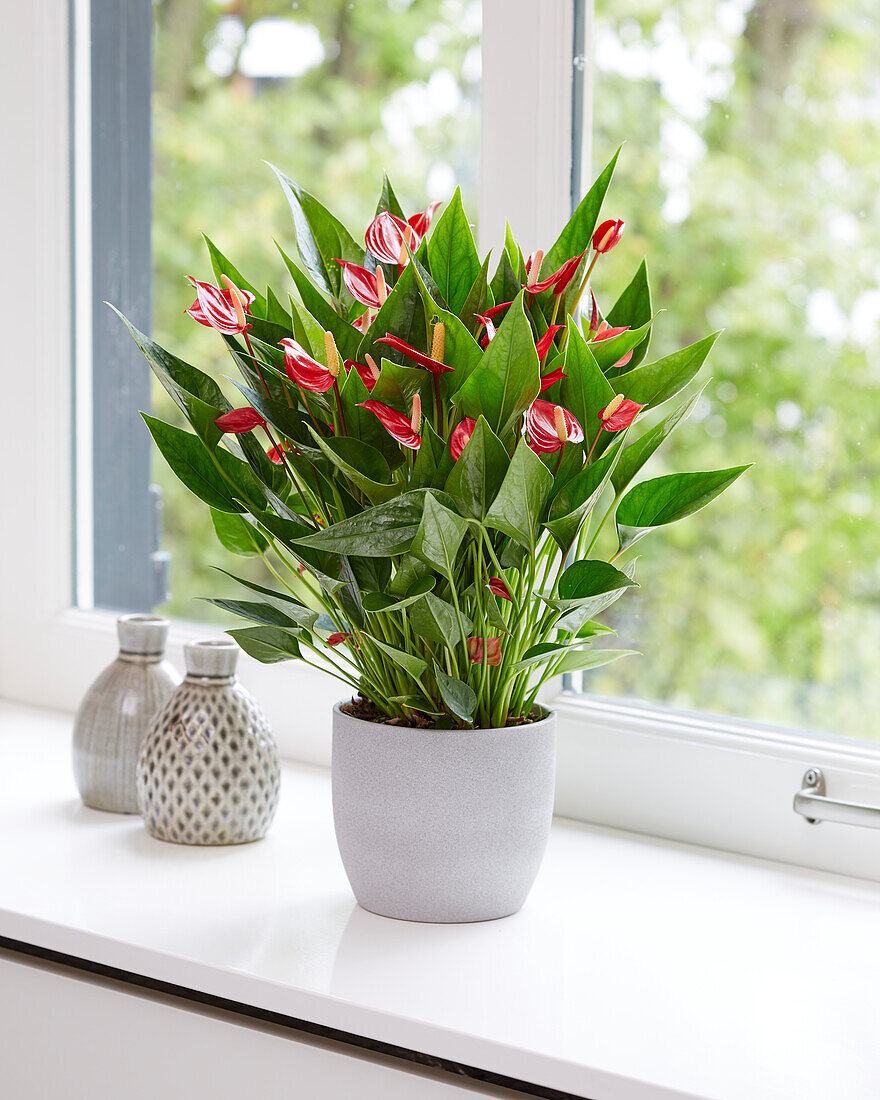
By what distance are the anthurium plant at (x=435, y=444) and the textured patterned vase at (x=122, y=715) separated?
0.27m

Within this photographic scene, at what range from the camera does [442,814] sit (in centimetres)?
75

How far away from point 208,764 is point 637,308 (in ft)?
1.60

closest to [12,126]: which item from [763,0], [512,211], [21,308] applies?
[21,308]

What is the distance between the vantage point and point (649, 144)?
3.46 feet

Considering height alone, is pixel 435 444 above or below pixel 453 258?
below

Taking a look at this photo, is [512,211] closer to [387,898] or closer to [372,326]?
[372,326]

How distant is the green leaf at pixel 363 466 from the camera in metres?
0.69

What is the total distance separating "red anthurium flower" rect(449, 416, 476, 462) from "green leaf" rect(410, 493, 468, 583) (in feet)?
0.13

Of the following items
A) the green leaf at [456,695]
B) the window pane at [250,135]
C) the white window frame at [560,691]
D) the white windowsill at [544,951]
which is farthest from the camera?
the window pane at [250,135]

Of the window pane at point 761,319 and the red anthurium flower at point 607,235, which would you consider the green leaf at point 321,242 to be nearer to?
the red anthurium flower at point 607,235

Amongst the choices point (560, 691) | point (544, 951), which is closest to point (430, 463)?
point (544, 951)

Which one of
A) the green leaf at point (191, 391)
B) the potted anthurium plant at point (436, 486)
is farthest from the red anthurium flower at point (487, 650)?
the green leaf at point (191, 391)

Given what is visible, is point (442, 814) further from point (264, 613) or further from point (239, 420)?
point (239, 420)

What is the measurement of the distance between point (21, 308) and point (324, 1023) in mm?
994
